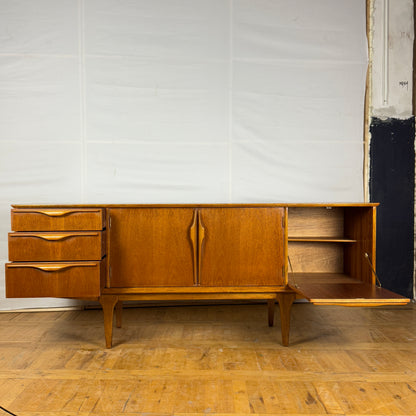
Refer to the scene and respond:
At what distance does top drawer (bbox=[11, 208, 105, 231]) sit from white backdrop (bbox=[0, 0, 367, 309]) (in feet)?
3.02

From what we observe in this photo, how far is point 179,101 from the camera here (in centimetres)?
296

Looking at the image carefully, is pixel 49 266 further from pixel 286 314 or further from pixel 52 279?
pixel 286 314

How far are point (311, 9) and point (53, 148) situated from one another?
2.46 meters

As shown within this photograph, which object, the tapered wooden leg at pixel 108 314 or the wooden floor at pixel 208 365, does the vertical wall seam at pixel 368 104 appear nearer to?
the wooden floor at pixel 208 365

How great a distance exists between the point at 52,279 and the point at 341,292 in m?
1.59

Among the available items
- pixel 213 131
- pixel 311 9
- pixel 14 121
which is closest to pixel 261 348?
pixel 213 131

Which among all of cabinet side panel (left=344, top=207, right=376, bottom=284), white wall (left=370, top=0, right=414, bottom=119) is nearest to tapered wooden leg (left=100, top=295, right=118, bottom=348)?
cabinet side panel (left=344, top=207, right=376, bottom=284)

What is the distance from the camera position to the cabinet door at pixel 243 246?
7.07ft

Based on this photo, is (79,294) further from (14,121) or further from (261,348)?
(14,121)

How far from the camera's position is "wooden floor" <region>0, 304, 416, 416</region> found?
1.51m

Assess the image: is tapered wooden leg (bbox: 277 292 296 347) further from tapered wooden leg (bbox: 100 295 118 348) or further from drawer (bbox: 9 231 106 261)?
drawer (bbox: 9 231 106 261)

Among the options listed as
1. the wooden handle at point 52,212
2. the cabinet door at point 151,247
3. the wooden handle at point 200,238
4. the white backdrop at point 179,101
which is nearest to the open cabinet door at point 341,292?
the wooden handle at point 200,238

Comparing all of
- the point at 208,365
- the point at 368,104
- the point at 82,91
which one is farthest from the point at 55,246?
the point at 368,104

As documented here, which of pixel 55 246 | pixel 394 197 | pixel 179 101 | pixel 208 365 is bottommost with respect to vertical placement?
pixel 208 365
